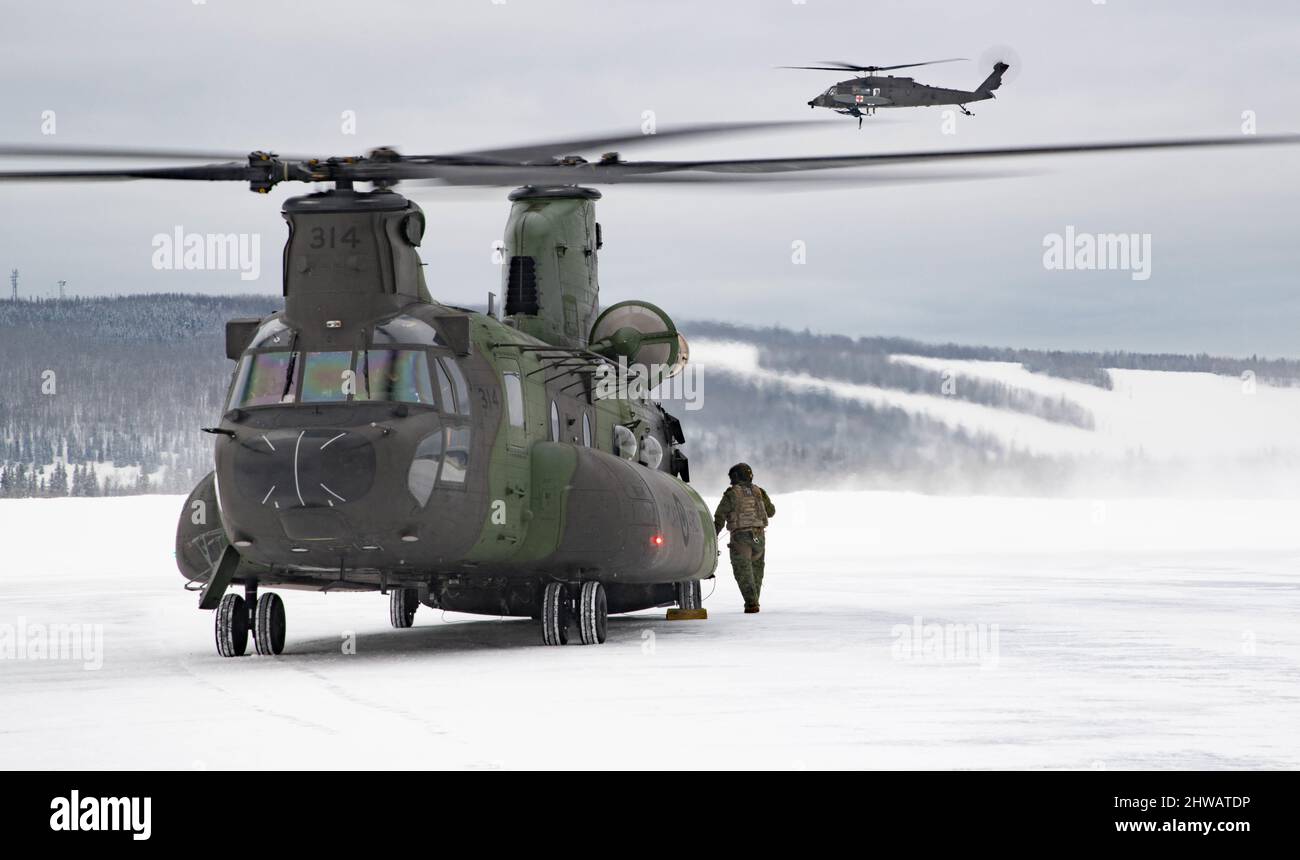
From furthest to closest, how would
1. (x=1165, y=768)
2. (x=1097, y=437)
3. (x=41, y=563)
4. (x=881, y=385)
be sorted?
(x=1097, y=437)
(x=881, y=385)
(x=41, y=563)
(x=1165, y=768)

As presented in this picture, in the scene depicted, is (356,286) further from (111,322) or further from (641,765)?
(111,322)

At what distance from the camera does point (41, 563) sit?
38000mm

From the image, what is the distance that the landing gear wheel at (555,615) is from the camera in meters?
16.1

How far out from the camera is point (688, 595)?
2067 centimetres

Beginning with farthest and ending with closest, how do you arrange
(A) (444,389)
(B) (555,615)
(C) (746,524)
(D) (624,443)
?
(C) (746,524) < (D) (624,443) < (B) (555,615) < (A) (444,389)

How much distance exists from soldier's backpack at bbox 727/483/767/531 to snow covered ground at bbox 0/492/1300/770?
44.4 inches

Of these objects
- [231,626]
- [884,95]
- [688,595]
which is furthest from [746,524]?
[884,95]

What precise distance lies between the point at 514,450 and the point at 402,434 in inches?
77.4

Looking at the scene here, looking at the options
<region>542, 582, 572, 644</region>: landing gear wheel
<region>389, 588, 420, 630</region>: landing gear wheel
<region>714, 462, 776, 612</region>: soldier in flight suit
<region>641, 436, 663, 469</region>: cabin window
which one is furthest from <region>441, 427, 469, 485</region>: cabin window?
<region>714, 462, 776, 612</region>: soldier in flight suit

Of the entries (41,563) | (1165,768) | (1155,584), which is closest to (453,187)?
(1165,768)

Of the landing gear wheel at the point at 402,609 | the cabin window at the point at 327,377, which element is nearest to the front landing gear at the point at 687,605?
the landing gear wheel at the point at 402,609

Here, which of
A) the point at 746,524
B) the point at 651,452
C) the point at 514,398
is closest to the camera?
the point at 514,398

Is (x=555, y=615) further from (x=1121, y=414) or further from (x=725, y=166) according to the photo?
(x=1121, y=414)
